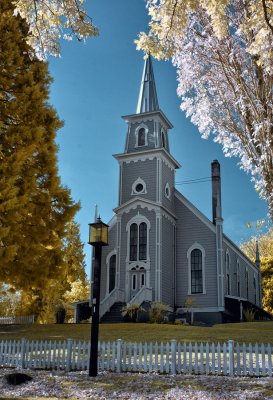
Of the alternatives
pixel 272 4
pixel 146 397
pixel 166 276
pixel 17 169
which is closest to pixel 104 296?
pixel 166 276

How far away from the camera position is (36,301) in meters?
29.8

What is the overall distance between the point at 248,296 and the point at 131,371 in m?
25.0

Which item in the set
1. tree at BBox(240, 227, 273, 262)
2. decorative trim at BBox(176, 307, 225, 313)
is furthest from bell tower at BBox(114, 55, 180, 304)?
tree at BBox(240, 227, 273, 262)

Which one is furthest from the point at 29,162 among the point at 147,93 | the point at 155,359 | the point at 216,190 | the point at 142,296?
the point at 147,93

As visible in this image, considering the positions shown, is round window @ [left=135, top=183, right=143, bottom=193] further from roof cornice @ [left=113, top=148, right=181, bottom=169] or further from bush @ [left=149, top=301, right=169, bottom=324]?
bush @ [left=149, top=301, right=169, bottom=324]

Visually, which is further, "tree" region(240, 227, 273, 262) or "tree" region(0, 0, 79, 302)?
"tree" region(240, 227, 273, 262)

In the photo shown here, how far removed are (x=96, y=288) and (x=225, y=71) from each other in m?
5.88

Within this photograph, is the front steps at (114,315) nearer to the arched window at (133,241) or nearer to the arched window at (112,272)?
the arched window at (112,272)

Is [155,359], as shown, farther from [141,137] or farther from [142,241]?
[141,137]

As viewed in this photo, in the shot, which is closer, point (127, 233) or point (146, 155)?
point (127, 233)

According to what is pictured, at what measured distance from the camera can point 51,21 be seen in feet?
31.5

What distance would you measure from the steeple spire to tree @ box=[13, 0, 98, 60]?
70.7 feet

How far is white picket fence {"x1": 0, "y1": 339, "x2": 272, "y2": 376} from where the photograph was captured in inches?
434

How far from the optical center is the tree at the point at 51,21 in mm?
8922
